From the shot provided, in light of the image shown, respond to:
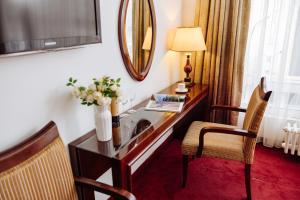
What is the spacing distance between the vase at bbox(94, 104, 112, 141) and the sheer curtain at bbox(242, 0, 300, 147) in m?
1.86

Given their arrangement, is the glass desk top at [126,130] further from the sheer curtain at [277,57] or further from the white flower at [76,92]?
the sheer curtain at [277,57]

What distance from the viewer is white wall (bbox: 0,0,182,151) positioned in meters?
1.08

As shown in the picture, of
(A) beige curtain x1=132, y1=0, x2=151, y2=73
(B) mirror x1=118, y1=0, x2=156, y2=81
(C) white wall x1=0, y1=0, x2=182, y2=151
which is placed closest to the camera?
(C) white wall x1=0, y1=0, x2=182, y2=151

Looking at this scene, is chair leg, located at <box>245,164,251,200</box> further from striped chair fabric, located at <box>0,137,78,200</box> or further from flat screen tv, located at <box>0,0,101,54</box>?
flat screen tv, located at <box>0,0,101,54</box>

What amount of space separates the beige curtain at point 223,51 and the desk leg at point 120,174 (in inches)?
69.9

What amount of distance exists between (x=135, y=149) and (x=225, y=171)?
1.34m

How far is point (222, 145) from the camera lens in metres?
1.94

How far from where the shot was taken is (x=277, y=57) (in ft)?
8.11

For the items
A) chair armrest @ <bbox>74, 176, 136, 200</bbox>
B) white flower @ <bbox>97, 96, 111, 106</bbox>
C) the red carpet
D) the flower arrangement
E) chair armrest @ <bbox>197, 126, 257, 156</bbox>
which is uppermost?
the flower arrangement

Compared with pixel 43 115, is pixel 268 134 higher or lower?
lower

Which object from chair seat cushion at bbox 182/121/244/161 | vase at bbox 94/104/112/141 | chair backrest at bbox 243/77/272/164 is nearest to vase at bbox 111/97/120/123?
vase at bbox 94/104/112/141

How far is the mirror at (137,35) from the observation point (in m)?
1.81

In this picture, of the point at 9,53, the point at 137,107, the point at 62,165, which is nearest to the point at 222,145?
the point at 137,107

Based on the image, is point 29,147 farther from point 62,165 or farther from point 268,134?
point 268,134
